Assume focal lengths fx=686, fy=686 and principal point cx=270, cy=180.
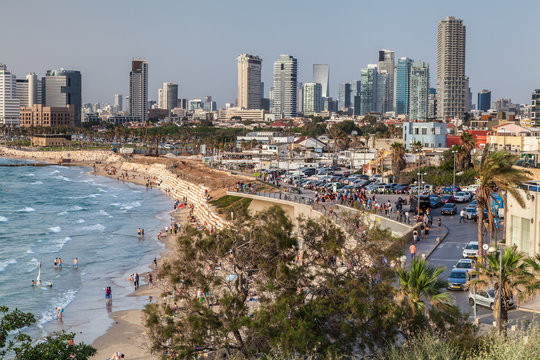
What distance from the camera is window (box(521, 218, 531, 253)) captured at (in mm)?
28109

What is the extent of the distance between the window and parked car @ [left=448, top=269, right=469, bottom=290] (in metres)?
2.98

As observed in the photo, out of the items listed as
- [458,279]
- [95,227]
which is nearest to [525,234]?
[458,279]

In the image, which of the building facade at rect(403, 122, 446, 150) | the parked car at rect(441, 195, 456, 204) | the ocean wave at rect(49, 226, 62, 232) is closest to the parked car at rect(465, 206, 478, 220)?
the parked car at rect(441, 195, 456, 204)

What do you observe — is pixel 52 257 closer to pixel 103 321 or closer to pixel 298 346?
pixel 103 321

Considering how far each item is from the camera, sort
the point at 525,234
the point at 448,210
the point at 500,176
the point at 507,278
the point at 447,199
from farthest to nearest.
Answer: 1. the point at 447,199
2. the point at 448,210
3. the point at 525,234
4. the point at 500,176
5. the point at 507,278

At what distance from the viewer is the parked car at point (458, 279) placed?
26.5 m

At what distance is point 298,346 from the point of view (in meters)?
16.4

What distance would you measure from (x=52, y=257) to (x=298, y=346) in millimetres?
35093

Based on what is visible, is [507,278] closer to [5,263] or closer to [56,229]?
[5,263]

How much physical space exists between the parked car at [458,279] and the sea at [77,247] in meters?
15.5

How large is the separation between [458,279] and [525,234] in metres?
3.96

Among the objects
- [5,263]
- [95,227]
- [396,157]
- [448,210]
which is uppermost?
[396,157]

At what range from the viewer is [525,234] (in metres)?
28.4

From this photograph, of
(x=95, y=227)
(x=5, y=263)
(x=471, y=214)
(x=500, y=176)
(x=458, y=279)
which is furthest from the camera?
(x=95, y=227)
